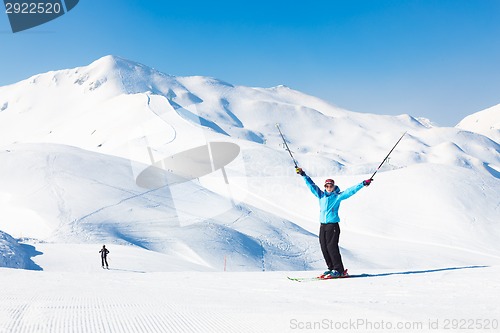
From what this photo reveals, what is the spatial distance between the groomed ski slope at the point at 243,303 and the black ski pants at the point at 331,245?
2.72 ft

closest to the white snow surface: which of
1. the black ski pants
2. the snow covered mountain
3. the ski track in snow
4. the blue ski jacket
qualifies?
the ski track in snow

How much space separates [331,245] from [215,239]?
26421mm

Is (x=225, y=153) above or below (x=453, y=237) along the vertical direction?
above

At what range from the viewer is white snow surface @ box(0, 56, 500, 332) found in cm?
455

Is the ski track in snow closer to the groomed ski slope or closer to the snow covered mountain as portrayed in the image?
the groomed ski slope

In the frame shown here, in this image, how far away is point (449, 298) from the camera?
18.2 ft

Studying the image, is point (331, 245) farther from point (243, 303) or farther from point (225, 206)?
point (225, 206)

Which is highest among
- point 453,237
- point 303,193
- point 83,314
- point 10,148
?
point 10,148

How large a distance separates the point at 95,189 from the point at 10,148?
54.4 feet

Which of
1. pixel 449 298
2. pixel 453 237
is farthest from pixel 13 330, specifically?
pixel 453 237

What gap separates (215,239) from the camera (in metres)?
34.6

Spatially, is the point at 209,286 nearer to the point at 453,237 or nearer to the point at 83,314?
the point at 83,314

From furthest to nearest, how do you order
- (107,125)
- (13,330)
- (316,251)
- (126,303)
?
(107,125) → (316,251) → (126,303) → (13,330)

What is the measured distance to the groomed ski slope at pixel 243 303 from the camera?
158 inches
